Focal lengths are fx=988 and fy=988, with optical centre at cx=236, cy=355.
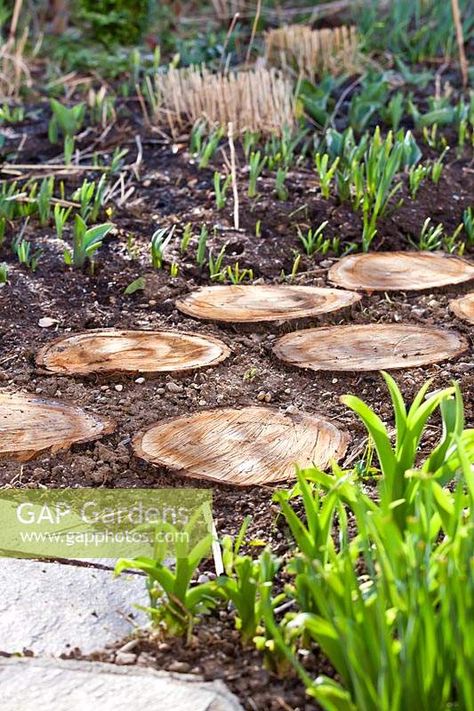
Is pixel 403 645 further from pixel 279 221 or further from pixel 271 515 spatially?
pixel 279 221

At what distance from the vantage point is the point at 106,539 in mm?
2027

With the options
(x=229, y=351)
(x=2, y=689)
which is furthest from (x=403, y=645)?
(x=229, y=351)

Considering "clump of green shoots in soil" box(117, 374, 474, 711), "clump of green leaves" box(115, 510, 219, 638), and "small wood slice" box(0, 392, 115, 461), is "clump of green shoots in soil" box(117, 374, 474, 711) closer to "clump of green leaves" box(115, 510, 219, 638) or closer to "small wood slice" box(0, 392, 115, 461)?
"clump of green leaves" box(115, 510, 219, 638)

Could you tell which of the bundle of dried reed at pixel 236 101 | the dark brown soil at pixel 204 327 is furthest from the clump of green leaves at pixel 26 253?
the bundle of dried reed at pixel 236 101

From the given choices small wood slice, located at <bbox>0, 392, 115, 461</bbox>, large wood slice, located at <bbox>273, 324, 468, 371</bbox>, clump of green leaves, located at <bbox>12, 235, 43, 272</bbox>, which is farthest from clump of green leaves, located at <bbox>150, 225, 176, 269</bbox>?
small wood slice, located at <bbox>0, 392, 115, 461</bbox>

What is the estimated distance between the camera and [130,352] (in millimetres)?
2652

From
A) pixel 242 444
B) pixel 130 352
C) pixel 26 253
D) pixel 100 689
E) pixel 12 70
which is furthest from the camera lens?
pixel 12 70

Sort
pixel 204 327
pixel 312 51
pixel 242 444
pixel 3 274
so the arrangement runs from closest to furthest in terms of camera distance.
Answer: pixel 242 444 < pixel 204 327 < pixel 3 274 < pixel 312 51

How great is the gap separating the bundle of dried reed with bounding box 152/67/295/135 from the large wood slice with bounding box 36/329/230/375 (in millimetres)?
1673

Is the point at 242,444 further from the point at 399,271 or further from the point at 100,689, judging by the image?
the point at 399,271

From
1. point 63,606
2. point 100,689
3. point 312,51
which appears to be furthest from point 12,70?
point 100,689

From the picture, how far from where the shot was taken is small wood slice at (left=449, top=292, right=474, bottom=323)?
9.45 feet

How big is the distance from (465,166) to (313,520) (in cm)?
273

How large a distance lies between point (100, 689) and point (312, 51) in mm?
4100
